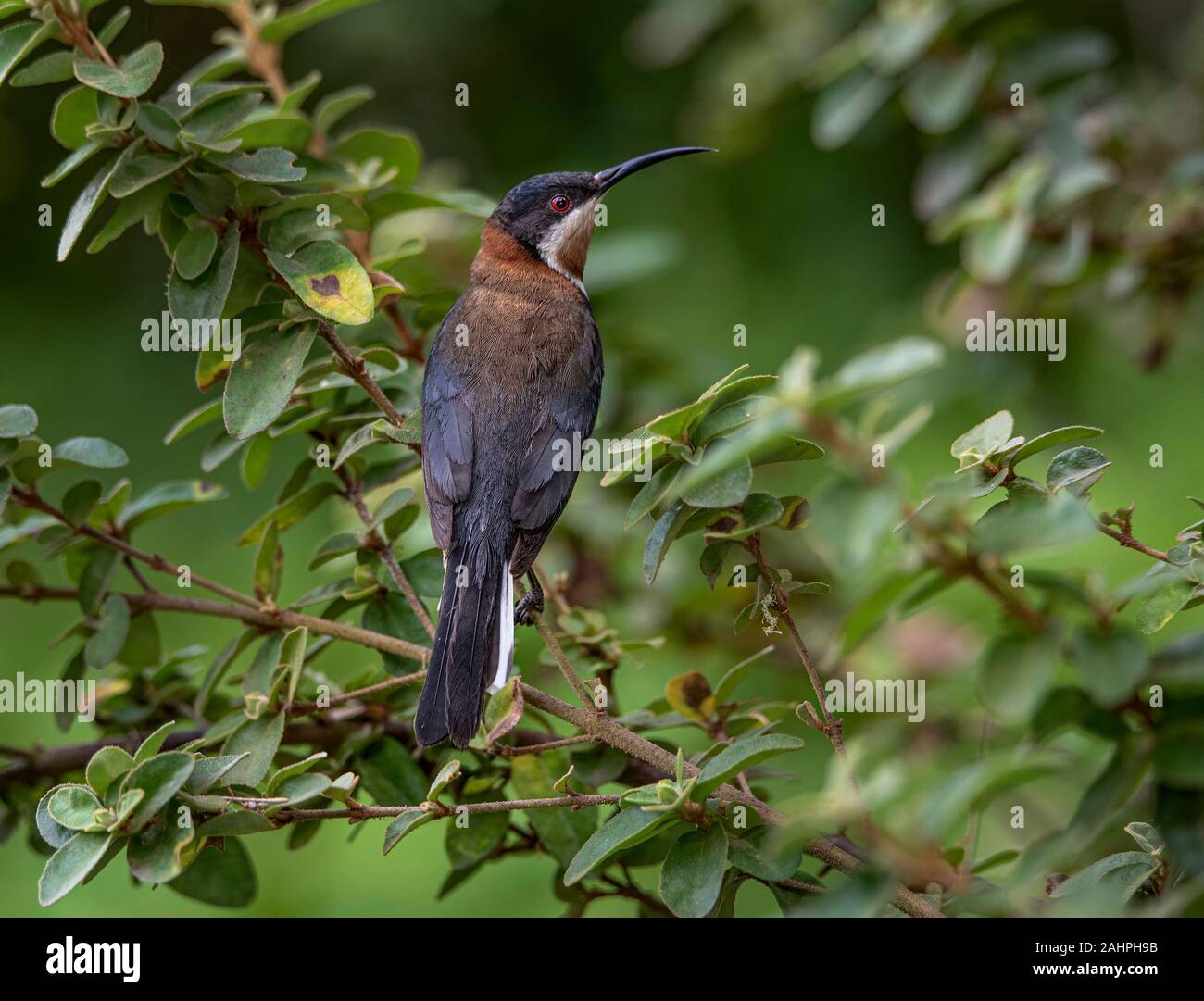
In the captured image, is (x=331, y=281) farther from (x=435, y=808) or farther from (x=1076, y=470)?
(x=1076, y=470)

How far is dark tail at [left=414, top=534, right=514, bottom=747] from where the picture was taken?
195cm

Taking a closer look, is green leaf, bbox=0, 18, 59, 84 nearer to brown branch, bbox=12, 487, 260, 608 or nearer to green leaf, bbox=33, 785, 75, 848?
brown branch, bbox=12, 487, 260, 608

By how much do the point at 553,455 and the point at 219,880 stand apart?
3.30ft

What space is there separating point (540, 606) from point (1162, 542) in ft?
6.69

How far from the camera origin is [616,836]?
64.2 inches

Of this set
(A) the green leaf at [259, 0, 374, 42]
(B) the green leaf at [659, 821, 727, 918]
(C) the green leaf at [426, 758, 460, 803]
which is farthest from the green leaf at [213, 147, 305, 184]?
(B) the green leaf at [659, 821, 727, 918]

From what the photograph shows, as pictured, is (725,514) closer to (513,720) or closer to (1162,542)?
(513,720)

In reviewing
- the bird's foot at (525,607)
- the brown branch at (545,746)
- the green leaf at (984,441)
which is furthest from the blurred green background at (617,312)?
the green leaf at (984,441)

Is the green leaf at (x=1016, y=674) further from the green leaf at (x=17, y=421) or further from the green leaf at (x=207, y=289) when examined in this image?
the green leaf at (x=17, y=421)

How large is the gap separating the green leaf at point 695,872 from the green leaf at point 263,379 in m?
0.87

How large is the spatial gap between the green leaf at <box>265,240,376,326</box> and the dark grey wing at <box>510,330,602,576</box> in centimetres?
65

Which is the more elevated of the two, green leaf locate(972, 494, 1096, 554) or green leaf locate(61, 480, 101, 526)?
green leaf locate(61, 480, 101, 526)

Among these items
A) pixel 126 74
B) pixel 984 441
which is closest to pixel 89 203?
pixel 126 74
